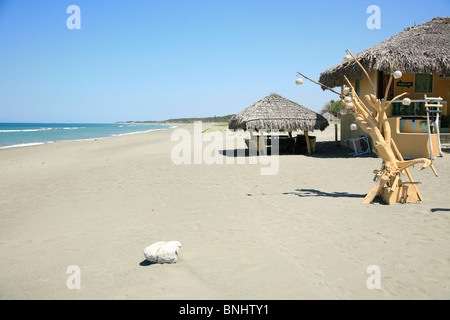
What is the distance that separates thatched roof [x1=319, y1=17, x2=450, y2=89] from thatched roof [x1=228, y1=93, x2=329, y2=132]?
193cm

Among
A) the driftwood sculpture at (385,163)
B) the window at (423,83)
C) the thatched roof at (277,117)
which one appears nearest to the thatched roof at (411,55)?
the window at (423,83)

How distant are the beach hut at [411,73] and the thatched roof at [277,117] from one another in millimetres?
1707

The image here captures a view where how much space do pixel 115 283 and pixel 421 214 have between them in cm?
418

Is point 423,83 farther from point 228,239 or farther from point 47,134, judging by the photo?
point 47,134

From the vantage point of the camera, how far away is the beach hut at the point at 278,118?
40.7 feet

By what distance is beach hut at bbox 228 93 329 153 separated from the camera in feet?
40.7

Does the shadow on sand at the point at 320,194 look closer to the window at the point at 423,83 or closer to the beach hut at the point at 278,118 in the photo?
the beach hut at the point at 278,118

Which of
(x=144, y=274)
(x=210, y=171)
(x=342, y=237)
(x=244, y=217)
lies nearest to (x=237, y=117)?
(x=210, y=171)

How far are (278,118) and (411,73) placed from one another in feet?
16.0

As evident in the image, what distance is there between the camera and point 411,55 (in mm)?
10742

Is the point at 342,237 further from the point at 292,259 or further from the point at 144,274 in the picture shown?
the point at 144,274

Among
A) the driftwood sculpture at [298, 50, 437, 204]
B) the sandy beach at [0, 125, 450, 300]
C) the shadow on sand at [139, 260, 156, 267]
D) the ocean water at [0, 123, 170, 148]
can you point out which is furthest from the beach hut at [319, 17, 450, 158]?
the ocean water at [0, 123, 170, 148]

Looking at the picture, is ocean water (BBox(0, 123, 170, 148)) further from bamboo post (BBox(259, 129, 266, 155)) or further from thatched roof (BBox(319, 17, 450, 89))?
thatched roof (BBox(319, 17, 450, 89))

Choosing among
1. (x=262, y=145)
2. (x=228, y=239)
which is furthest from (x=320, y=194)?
(x=262, y=145)
